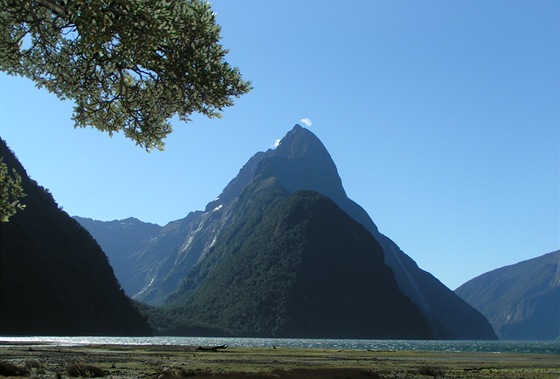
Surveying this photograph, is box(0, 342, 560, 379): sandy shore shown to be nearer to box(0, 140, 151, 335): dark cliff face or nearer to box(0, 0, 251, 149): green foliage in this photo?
box(0, 0, 251, 149): green foliage

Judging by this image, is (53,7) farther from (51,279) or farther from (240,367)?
(51,279)

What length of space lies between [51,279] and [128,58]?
160m

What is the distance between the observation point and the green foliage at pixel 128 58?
1305 centimetres

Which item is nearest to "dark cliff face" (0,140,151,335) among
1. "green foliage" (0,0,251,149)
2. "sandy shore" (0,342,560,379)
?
"sandy shore" (0,342,560,379)

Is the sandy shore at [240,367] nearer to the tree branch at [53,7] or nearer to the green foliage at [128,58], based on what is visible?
the green foliage at [128,58]

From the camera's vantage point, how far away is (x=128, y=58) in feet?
46.9

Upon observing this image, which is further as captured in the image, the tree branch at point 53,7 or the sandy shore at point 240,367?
the sandy shore at point 240,367

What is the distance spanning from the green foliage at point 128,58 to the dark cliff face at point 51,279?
13520 centimetres

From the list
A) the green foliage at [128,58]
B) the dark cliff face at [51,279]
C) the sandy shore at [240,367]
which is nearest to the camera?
the green foliage at [128,58]

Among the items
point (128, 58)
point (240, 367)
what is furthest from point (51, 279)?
point (128, 58)

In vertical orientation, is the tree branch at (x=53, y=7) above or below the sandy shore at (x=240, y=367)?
above

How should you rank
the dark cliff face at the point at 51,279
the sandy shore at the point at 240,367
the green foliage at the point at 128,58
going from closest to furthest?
1. the green foliage at the point at 128,58
2. the sandy shore at the point at 240,367
3. the dark cliff face at the point at 51,279

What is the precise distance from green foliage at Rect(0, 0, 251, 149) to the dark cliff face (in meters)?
135

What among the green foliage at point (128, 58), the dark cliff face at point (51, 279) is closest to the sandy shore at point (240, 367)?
the green foliage at point (128, 58)
